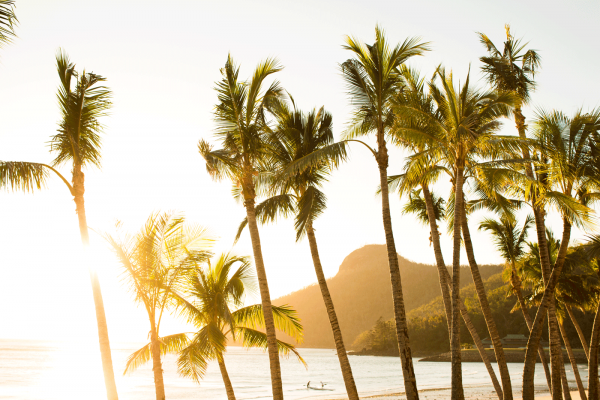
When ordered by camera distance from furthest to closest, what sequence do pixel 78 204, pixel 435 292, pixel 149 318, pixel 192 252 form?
pixel 435 292
pixel 192 252
pixel 149 318
pixel 78 204

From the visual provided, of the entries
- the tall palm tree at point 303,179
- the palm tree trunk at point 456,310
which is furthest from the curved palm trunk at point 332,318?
the palm tree trunk at point 456,310

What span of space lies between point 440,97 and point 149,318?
320 inches

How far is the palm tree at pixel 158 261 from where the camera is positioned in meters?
8.66

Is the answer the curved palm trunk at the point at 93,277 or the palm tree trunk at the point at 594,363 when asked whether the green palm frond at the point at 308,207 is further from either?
the palm tree trunk at the point at 594,363

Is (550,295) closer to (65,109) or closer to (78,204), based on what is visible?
(78,204)

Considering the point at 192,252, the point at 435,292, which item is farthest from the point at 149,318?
the point at 435,292

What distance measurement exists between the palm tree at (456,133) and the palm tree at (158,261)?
540cm

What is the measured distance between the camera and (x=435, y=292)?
16000cm

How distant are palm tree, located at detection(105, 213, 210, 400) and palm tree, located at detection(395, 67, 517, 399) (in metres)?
5.40

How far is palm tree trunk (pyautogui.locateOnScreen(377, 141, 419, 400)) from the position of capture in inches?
327

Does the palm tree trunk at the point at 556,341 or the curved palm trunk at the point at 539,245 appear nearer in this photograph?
the curved palm trunk at the point at 539,245

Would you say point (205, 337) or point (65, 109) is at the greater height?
point (65, 109)

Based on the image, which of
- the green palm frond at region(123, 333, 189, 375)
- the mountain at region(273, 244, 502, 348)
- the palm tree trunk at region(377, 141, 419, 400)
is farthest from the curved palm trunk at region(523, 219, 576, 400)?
the mountain at region(273, 244, 502, 348)

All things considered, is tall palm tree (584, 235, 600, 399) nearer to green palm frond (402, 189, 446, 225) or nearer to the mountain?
green palm frond (402, 189, 446, 225)
